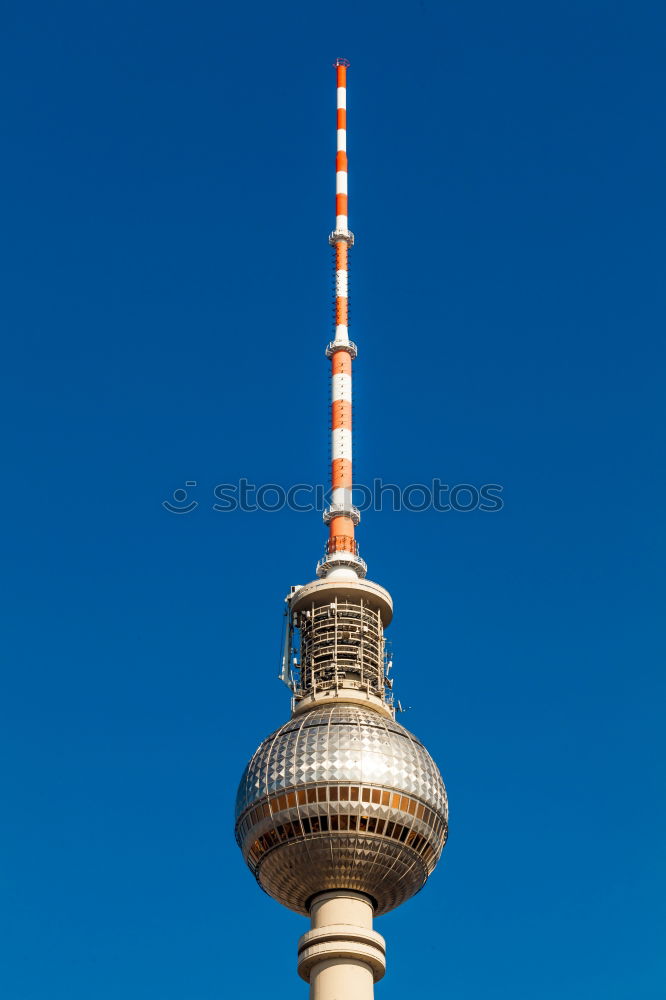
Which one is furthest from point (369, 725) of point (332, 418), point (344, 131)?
point (344, 131)

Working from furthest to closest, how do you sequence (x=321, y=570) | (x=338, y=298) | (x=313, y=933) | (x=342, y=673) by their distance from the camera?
(x=338, y=298), (x=321, y=570), (x=342, y=673), (x=313, y=933)

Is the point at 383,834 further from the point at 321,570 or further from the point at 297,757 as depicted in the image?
the point at 321,570

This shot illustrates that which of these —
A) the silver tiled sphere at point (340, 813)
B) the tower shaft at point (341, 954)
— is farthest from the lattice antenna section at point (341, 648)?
the tower shaft at point (341, 954)

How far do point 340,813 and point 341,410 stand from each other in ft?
144

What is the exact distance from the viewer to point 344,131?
152000mm

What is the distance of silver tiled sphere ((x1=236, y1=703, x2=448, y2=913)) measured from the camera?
350 feet

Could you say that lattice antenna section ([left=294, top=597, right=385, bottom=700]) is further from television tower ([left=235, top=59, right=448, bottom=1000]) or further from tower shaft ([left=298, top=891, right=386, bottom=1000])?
tower shaft ([left=298, top=891, right=386, bottom=1000])

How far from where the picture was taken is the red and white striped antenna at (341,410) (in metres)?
130

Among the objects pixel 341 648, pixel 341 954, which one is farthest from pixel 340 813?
pixel 341 648

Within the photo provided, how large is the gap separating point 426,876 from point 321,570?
29769mm

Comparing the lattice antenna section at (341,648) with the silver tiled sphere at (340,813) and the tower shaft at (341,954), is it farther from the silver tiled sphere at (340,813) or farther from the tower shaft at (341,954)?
the tower shaft at (341,954)

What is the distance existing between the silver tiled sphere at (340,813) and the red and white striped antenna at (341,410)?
66.2 feet

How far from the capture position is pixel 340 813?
10638cm

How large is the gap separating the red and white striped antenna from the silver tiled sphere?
794 inches
